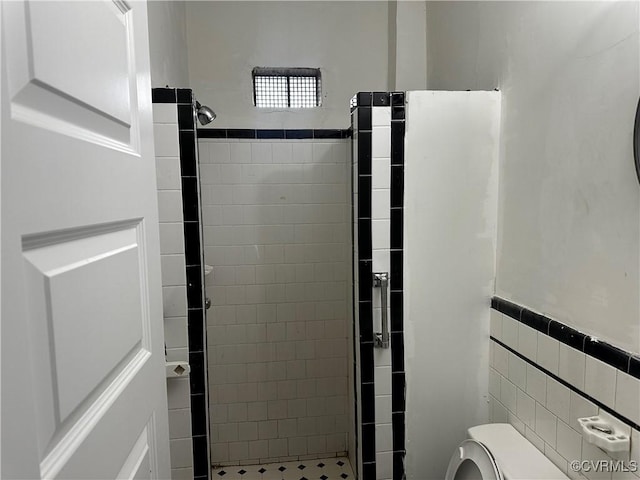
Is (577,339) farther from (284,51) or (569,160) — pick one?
(284,51)

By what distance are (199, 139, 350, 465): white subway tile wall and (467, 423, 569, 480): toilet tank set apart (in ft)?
3.76

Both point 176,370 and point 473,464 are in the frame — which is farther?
point 176,370

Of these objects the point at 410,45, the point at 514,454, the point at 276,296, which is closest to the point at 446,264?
the point at 514,454

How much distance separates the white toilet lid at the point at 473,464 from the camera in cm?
128

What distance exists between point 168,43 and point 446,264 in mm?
1628

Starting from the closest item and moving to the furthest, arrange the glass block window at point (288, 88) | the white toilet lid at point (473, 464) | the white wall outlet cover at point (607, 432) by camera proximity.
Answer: the white wall outlet cover at point (607, 432) < the white toilet lid at point (473, 464) < the glass block window at point (288, 88)

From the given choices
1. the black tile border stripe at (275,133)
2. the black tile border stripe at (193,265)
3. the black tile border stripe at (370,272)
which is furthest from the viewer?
the black tile border stripe at (275,133)

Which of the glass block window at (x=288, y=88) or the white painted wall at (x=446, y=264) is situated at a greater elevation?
the glass block window at (x=288, y=88)

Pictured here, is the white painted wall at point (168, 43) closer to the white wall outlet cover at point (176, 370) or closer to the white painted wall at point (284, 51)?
the white painted wall at point (284, 51)

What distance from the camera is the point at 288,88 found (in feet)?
8.82

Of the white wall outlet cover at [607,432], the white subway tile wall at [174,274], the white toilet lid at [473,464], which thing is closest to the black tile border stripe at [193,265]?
the white subway tile wall at [174,274]

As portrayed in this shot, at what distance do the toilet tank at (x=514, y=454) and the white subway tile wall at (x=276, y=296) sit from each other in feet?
3.76

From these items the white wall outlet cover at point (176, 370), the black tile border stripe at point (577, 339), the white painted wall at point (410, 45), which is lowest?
the white wall outlet cover at point (176, 370)

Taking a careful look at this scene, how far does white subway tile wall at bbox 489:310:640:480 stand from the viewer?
109cm
